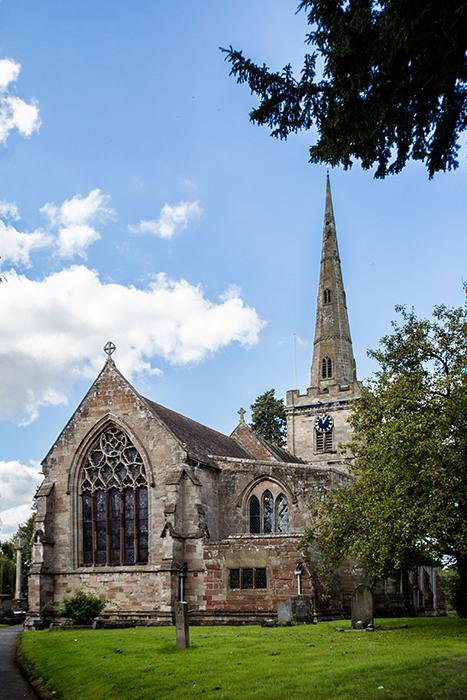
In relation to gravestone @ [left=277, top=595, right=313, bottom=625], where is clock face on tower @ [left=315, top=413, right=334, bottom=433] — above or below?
above

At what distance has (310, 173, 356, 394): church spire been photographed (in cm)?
4825

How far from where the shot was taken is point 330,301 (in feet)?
167

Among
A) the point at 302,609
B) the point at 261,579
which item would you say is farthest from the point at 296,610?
the point at 261,579

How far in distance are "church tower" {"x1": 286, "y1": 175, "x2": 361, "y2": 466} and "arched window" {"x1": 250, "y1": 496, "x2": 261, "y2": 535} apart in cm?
1544

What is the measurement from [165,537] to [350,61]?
21.0 m

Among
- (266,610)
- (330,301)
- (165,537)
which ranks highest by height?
(330,301)

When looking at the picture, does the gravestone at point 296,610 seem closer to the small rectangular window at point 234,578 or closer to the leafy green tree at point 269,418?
the small rectangular window at point 234,578

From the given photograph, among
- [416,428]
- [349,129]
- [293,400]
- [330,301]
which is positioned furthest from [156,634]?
[330,301]

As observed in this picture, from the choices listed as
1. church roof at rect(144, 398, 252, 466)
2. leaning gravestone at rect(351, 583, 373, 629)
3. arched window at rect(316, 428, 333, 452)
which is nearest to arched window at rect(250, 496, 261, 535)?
church roof at rect(144, 398, 252, 466)

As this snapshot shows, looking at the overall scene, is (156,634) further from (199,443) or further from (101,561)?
(199,443)

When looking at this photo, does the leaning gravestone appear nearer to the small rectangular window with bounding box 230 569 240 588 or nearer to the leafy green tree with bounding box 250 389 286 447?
the small rectangular window with bounding box 230 569 240 588

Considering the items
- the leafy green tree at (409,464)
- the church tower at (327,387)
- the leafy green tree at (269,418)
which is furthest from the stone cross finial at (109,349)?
the leafy green tree at (269,418)

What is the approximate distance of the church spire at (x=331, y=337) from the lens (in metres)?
48.2

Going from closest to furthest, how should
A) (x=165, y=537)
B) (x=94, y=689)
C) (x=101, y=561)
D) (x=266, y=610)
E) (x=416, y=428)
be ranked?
(x=94, y=689) < (x=416, y=428) < (x=266, y=610) < (x=165, y=537) < (x=101, y=561)
